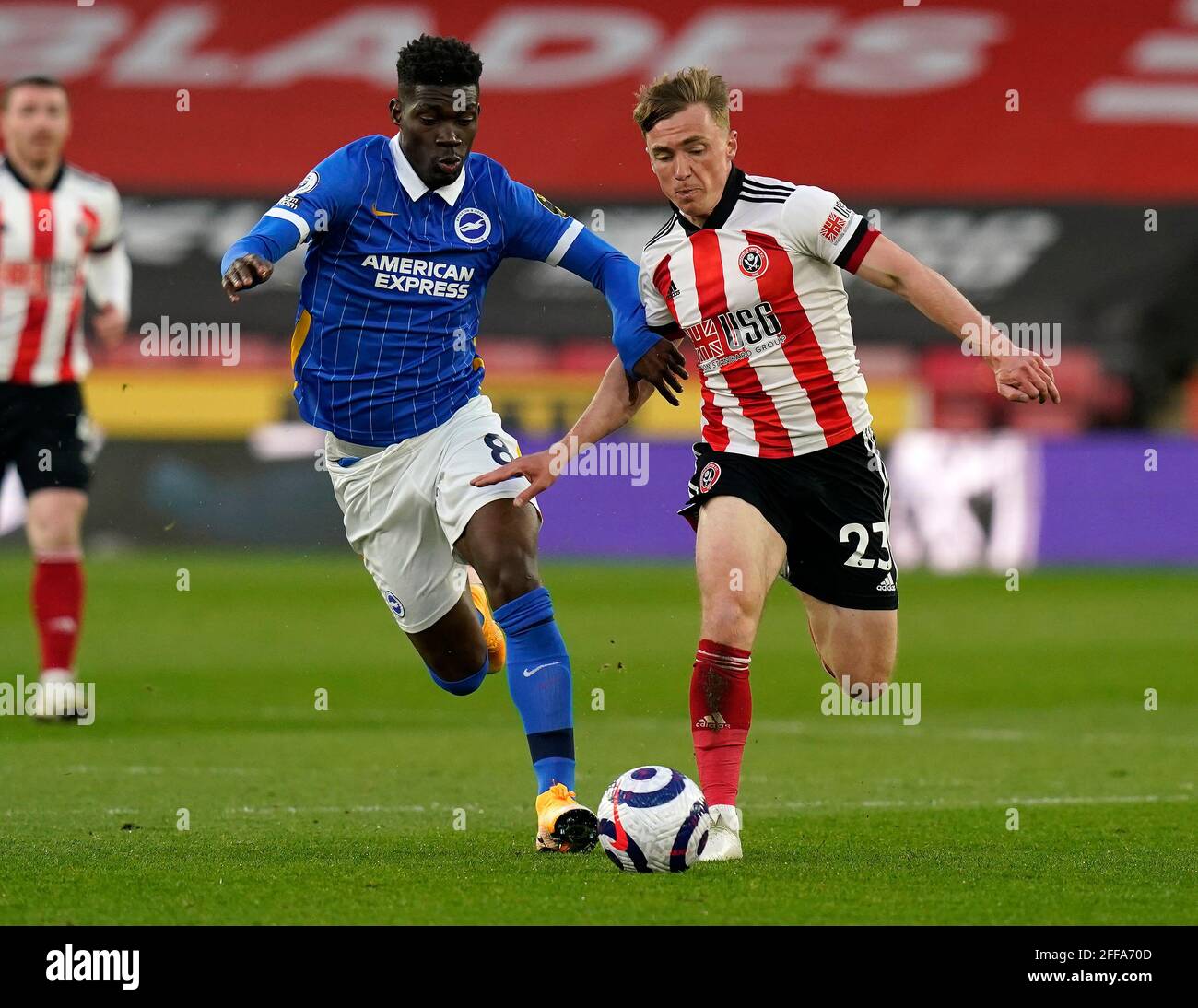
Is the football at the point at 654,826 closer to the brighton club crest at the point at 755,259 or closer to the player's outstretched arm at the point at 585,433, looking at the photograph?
the player's outstretched arm at the point at 585,433

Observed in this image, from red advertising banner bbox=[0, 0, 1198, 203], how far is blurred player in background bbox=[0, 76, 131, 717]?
15.3 m

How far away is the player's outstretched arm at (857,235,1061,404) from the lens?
535 cm

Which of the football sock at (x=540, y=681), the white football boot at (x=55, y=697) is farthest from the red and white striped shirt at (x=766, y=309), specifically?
the white football boot at (x=55, y=697)

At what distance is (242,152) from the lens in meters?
26.6

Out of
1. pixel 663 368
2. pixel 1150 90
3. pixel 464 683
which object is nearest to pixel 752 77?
pixel 1150 90

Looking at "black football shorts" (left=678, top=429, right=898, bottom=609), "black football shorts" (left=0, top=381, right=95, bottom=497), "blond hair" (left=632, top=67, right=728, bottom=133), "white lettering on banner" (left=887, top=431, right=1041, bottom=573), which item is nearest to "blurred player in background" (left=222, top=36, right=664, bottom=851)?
"black football shorts" (left=678, top=429, right=898, bottom=609)

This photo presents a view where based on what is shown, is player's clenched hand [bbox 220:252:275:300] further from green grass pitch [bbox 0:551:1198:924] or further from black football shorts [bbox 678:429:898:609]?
green grass pitch [bbox 0:551:1198:924]

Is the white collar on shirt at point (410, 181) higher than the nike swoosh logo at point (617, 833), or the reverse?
the white collar on shirt at point (410, 181)

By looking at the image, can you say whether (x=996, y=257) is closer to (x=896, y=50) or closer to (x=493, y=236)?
(x=896, y=50)

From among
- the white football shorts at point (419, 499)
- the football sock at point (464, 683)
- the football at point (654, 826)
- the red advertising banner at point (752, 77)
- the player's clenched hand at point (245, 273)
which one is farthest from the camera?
the red advertising banner at point (752, 77)

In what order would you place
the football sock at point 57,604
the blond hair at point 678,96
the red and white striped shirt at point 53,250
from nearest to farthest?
the blond hair at point 678,96 < the football sock at point 57,604 < the red and white striped shirt at point 53,250

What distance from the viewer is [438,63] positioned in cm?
598

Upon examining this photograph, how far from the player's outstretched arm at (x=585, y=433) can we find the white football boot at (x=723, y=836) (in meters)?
1.10

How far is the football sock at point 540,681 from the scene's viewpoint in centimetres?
595
